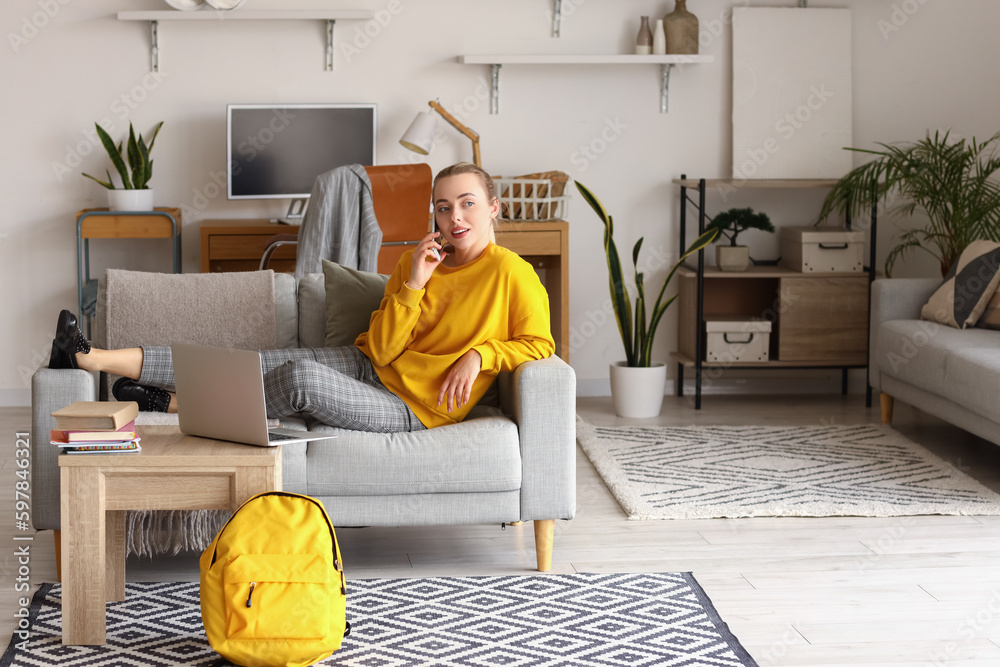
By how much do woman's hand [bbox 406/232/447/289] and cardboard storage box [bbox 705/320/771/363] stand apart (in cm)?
225

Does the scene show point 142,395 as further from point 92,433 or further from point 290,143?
point 290,143

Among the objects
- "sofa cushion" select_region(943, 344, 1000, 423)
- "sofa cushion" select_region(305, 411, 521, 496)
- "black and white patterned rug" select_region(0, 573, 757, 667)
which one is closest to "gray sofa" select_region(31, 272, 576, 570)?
"sofa cushion" select_region(305, 411, 521, 496)

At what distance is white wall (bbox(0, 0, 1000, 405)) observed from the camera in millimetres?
4480

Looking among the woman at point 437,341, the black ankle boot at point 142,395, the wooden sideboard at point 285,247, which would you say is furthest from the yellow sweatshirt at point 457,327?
the wooden sideboard at point 285,247

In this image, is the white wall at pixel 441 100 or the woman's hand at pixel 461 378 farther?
the white wall at pixel 441 100

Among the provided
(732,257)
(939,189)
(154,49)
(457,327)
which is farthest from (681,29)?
(457,327)

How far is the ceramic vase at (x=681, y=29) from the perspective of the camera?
457 cm

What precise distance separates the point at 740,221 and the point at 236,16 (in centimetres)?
231

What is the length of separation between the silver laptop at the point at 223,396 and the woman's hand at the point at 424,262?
534 mm

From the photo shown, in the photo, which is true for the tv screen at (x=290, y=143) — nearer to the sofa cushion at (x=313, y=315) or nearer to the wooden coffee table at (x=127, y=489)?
the sofa cushion at (x=313, y=315)

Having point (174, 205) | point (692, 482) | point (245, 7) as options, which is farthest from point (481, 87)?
point (692, 482)

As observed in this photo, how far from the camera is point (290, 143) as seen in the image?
4449 mm

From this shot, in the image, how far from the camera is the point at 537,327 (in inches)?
103

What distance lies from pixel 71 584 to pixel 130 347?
888 mm
